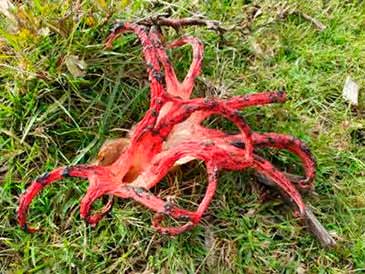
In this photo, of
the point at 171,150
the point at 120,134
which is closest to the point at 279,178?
the point at 171,150

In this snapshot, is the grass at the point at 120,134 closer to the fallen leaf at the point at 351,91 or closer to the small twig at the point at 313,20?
the fallen leaf at the point at 351,91

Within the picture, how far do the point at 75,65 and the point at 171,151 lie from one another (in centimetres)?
53

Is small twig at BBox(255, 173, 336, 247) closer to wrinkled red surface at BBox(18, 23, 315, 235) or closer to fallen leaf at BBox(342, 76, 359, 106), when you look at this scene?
wrinkled red surface at BBox(18, 23, 315, 235)

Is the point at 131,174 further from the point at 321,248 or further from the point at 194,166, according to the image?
the point at 321,248

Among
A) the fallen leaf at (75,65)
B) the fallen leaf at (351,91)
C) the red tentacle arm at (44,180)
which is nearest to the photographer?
the red tentacle arm at (44,180)

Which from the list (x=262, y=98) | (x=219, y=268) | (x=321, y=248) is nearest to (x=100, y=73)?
(x=262, y=98)

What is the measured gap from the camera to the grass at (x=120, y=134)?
2.50 m

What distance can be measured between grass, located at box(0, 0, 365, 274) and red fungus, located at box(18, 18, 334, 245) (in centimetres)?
10

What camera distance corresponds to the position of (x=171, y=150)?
8.05 ft

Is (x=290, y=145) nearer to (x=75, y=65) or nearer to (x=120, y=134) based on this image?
(x=120, y=134)

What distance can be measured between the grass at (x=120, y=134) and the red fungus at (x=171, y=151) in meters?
0.10

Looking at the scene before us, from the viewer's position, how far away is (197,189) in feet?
8.60

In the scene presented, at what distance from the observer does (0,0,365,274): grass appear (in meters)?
2.50

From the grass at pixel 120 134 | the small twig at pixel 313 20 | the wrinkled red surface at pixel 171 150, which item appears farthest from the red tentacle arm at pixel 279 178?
the small twig at pixel 313 20
